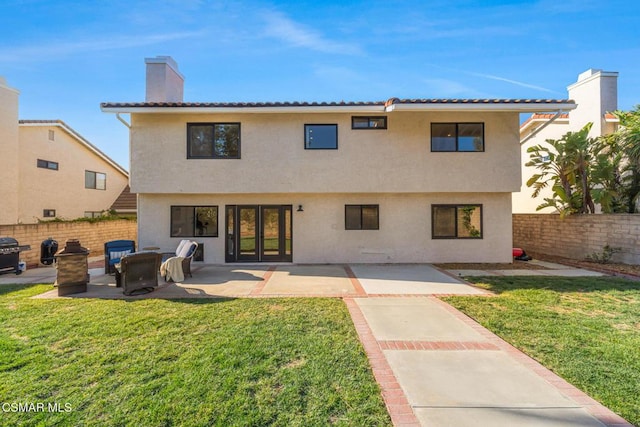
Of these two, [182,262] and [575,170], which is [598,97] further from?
[182,262]

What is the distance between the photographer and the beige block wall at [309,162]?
11.2 m

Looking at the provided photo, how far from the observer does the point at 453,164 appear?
11.3 meters

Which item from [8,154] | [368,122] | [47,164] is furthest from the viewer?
[47,164]

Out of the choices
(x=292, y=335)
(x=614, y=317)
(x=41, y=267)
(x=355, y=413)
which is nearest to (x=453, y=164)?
(x=614, y=317)

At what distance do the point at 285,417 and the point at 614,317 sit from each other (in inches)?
Result: 276

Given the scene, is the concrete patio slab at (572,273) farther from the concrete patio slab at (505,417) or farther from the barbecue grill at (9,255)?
the barbecue grill at (9,255)

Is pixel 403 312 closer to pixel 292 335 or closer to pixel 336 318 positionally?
pixel 336 318

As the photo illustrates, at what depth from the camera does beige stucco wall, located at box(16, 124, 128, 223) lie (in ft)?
51.7

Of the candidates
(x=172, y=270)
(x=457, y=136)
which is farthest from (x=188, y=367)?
(x=457, y=136)

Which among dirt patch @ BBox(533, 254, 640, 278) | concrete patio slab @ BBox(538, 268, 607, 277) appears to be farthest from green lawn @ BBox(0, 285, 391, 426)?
dirt patch @ BBox(533, 254, 640, 278)

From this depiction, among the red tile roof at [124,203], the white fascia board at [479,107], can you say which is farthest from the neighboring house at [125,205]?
the white fascia board at [479,107]

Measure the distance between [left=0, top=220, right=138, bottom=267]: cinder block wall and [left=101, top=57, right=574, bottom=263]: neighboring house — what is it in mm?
4051

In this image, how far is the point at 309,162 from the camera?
11227mm

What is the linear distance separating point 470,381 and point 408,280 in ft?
18.0
